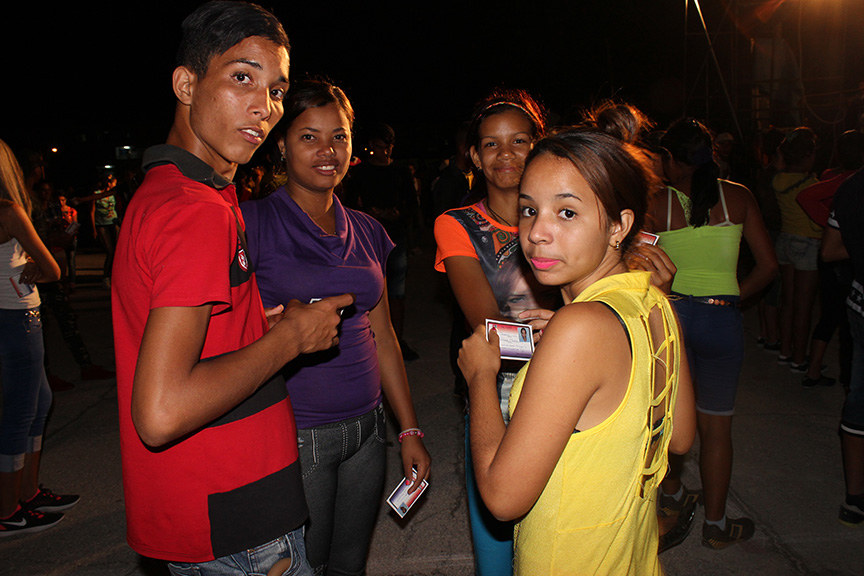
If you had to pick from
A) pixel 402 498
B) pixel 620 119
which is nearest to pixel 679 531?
pixel 402 498

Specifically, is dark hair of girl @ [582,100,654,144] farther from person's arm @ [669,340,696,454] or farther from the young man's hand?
the young man's hand

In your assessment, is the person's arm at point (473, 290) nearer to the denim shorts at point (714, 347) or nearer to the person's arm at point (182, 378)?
the person's arm at point (182, 378)

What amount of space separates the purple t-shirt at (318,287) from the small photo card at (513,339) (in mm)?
732

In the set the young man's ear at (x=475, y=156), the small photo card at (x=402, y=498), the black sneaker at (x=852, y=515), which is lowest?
the black sneaker at (x=852, y=515)

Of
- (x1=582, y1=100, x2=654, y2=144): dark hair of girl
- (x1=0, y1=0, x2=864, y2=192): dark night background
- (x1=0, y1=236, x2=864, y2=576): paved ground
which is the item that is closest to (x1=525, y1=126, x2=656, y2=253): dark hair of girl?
(x1=582, y1=100, x2=654, y2=144): dark hair of girl

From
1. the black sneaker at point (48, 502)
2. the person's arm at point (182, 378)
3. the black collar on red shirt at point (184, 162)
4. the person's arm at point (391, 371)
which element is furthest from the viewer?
the black sneaker at point (48, 502)

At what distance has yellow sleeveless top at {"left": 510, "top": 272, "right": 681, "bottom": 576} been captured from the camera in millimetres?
1266

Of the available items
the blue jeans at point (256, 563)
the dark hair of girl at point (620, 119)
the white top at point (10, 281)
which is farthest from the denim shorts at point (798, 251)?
the white top at point (10, 281)

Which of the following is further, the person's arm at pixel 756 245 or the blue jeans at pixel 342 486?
the person's arm at pixel 756 245

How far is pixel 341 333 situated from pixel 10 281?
2.68 meters

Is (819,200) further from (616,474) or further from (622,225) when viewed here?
(616,474)

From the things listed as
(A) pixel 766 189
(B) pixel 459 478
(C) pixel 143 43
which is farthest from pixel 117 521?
(C) pixel 143 43

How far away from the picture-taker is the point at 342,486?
2150 millimetres

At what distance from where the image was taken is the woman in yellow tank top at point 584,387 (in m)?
1.21
